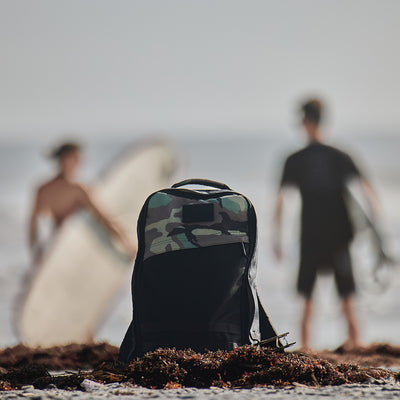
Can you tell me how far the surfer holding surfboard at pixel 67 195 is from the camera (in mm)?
6008

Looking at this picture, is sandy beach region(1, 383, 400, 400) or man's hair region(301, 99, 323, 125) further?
man's hair region(301, 99, 323, 125)

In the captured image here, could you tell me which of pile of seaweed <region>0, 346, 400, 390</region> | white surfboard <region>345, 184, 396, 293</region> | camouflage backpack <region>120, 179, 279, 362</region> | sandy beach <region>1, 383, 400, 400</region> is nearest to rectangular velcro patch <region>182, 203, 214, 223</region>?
camouflage backpack <region>120, 179, 279, 362</region>

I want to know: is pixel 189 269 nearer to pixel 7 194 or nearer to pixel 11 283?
pixel 11 283

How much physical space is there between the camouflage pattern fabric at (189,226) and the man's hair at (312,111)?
2.25m

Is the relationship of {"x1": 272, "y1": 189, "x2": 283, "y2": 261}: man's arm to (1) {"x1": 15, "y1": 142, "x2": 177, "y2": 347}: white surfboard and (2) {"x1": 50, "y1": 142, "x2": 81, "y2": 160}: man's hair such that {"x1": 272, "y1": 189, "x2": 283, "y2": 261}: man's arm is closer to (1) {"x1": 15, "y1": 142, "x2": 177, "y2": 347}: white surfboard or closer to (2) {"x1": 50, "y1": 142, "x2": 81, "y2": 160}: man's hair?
(1) {"x1": 15, "y1": 142, "x2": 177, "y2": 347}: white surfboard

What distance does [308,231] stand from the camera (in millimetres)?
5672

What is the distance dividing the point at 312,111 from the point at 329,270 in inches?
45.7

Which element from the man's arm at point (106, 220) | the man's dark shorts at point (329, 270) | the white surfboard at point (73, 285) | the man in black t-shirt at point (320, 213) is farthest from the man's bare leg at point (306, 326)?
the white surfboard at point (73, 285)

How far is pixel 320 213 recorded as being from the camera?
5605mm

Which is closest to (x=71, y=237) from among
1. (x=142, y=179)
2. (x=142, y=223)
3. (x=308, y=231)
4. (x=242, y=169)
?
(x=142, y=179)

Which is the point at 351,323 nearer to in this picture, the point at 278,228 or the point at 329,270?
the point at 329,270

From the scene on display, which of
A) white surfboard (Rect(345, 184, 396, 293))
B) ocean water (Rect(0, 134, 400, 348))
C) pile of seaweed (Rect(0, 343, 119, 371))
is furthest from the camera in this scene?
ocean water (Rect(0, 134, 400, 348))

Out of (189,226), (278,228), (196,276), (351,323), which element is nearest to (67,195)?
(278,228)

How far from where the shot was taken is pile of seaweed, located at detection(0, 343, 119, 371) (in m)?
3.95
